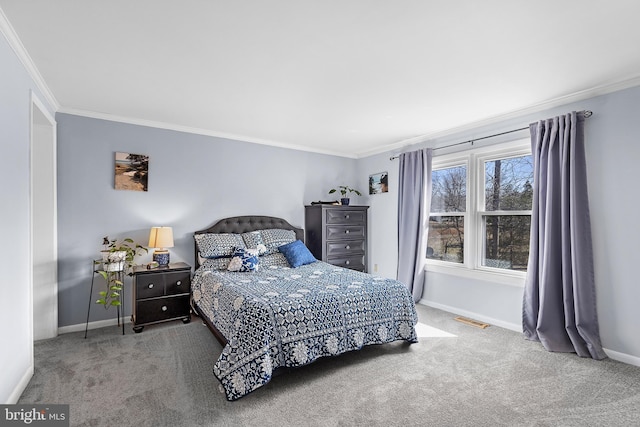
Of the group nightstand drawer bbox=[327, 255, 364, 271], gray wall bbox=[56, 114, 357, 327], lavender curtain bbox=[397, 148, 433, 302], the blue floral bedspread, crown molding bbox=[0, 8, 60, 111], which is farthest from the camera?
nightstand drawer bbox=[327, 255, 364, 271]

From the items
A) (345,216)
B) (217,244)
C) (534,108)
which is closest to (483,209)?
(534,108)

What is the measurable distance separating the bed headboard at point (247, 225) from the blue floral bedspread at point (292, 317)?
86 cm

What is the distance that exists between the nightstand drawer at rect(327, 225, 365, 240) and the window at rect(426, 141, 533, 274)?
1.11 meters

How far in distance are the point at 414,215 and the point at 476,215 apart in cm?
79

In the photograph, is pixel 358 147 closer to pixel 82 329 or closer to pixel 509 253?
pixel 509 253

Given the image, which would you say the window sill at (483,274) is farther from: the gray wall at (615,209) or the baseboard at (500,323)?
the gray wall at (615,209)

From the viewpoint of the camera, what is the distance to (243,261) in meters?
3.63

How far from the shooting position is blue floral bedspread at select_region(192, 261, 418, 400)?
7.20 ft

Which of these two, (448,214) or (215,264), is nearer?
(215,264)

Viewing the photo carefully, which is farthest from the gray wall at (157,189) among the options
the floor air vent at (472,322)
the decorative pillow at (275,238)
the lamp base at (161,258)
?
the floor air vent at (472,322)

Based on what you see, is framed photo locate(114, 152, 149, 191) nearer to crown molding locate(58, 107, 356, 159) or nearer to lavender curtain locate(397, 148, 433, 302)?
crown molding locate(58, 107, 356, 159)

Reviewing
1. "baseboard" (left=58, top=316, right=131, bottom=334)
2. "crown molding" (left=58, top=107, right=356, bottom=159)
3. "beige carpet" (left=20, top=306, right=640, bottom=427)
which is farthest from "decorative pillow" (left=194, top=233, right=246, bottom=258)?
"crown molding" (left=58, top=107, right=356, bottom=159)

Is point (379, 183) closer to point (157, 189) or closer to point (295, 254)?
point (295, 254)

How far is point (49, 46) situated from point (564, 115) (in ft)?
14.0
